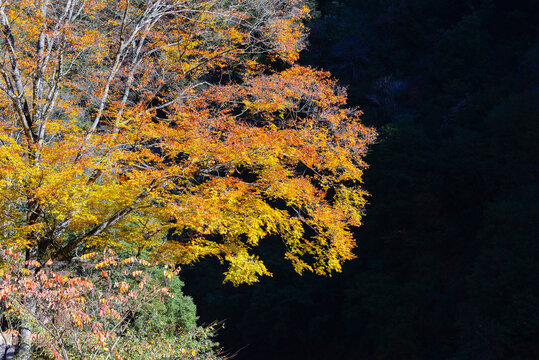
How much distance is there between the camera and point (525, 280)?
39.1 ft

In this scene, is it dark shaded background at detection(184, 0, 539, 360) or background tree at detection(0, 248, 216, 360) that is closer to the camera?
background tree at detection(0, 248, 216, 360)

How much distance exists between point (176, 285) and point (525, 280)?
34.5 feet

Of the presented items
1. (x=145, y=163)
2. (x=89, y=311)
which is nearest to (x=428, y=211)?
(x=145, y=163)

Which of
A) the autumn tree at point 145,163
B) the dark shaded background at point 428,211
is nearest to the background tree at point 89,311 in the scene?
the autumn tree at point 145,163

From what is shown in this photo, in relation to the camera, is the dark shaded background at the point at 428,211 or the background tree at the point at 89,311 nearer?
the background tree at the point at 89,311

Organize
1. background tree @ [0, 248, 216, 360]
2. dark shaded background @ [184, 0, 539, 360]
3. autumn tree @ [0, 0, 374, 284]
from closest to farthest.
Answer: background tree @ [0, 248, 216, 360] < autumn tree @ [0, 0, 374, 284] < dark shaded background @ [184, 0, 539, 360]

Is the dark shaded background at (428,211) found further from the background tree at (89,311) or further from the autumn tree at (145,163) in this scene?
the autumn tree at (145,163)

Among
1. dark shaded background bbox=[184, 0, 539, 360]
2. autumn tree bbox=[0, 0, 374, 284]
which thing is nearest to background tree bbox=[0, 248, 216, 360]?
autumn tree bbox=[0, 0, 374, 284]

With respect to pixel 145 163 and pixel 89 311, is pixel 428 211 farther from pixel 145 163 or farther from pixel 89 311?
pixel 89 311

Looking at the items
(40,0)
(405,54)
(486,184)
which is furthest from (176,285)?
(405,54)

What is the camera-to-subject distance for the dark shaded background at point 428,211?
1307 centimetres

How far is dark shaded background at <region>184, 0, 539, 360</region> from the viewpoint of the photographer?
13070 millimetres

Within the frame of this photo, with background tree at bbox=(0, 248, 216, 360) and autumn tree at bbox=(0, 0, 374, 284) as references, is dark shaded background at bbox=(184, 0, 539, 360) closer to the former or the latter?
background tree at bbox=(0, 248, 216, 360)

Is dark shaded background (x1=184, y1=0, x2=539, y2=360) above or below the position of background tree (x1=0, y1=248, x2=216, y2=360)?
above
